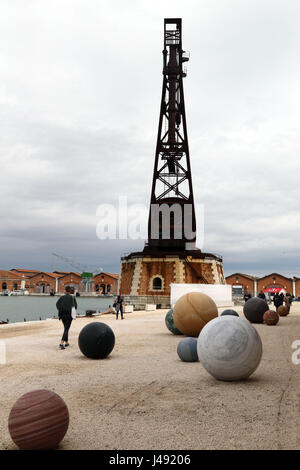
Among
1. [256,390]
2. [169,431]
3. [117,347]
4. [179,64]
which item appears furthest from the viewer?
[179,64]

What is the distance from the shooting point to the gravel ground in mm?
5848

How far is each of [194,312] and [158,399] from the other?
318 inches

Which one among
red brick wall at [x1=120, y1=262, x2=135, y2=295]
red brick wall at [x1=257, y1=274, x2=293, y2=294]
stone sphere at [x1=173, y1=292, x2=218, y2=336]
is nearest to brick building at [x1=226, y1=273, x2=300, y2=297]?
red brick wall at [x1=257, y1=274, x2=293, y2=294]

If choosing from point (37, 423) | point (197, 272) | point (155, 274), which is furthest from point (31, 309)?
point (37, 423)

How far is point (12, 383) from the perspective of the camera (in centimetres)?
920

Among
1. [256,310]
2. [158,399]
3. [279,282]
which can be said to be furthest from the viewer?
[279,282]

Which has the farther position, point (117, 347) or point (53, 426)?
point (117, 347)

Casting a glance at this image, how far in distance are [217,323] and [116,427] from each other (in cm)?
385

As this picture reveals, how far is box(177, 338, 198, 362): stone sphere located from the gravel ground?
27 centimetres

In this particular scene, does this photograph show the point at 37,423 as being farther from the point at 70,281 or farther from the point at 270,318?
the point at 70,281

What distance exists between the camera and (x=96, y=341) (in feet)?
40.4

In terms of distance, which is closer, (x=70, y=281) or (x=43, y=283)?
(x=43, y=283)

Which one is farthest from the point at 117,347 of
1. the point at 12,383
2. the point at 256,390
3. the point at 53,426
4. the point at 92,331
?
the point at 53,426
